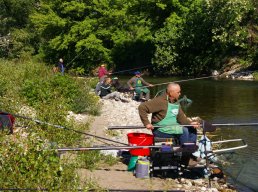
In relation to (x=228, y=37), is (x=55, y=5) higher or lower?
higher

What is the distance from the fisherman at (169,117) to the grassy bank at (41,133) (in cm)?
148

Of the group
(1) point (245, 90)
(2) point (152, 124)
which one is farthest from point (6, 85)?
(1) point (245, 90)

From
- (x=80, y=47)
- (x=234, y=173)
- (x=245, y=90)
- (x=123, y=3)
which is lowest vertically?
(x=234, y=173)

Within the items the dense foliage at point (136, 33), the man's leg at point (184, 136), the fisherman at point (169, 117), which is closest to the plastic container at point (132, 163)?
the fisherman at point (169, 117)

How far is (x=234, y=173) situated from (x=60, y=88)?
6.85 meters

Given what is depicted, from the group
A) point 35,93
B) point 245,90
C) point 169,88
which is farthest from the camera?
point 245,90

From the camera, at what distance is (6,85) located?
54.4 feet

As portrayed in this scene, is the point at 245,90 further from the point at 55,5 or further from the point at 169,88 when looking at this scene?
the point at 55,5

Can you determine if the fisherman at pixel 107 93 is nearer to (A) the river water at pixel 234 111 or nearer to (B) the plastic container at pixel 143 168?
(A) the river water at pixel 234 111

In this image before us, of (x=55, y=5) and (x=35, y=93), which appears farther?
(x=55, y=5)

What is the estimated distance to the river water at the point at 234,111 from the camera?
10.7 m

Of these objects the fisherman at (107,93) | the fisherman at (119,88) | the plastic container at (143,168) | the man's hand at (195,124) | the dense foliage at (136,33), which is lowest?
the plastic container at (143,168)

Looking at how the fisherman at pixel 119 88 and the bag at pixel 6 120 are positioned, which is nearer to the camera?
the bag at pixel 6 120

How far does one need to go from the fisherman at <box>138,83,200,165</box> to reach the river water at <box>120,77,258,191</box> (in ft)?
4.82
